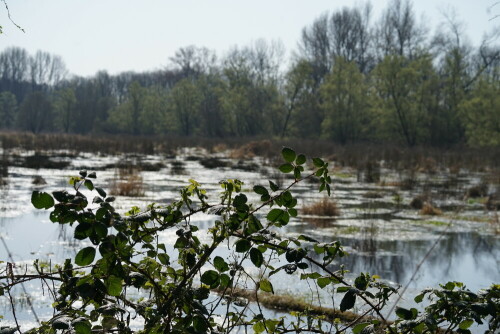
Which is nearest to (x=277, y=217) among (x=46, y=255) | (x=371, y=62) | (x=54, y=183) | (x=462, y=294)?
(x=462, y=294)

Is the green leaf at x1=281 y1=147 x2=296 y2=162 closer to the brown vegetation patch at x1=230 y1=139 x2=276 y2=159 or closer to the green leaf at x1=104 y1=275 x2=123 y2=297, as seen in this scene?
the green leaf at x1=104 y1=275 x2=123 y2=297

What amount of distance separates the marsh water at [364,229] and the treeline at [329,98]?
39.5ft

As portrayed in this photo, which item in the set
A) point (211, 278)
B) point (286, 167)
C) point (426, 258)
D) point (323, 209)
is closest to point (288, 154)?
point (286, 167)

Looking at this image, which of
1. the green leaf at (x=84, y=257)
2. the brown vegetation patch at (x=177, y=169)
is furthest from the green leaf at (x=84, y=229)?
the brown vegetation patch at (x=177, y=169)

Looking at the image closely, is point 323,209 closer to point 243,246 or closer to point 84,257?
point 243,246

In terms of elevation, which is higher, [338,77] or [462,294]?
[338,77]

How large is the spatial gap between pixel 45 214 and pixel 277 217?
8576 mm

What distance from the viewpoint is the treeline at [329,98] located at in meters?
32.0

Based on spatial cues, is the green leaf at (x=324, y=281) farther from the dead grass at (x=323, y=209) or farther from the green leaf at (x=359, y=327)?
the dead grass at (x=323, y=209)

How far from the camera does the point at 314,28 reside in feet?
150

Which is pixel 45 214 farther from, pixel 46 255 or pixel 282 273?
pixel 282 273

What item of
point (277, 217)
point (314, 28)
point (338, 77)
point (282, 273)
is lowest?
point (282, 273)

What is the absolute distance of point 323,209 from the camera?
32.4 ft

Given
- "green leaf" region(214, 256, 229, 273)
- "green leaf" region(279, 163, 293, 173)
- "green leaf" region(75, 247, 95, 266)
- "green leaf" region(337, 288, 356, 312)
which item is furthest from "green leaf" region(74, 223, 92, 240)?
"green leaf" region(337, 288, 356, 312)
